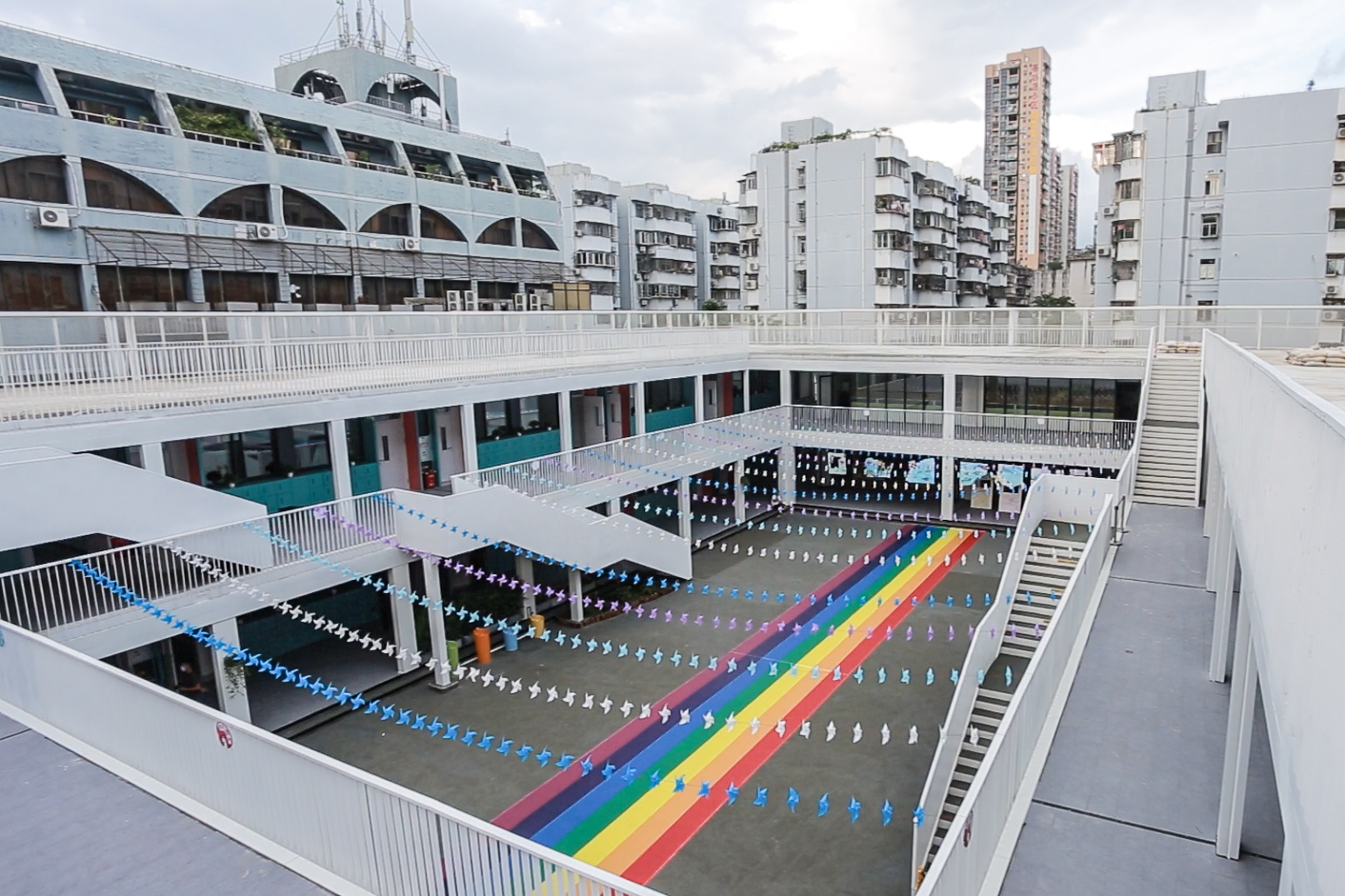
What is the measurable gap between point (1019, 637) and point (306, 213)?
995 inches

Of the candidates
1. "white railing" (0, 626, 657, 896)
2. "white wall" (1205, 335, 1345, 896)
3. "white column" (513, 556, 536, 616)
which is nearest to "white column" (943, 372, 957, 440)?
"white column" (513, 556, 536, 616)

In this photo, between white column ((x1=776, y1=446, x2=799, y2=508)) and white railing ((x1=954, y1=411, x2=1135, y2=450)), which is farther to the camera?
white column ((x1=776, y1=446, x2=799, y2=508))

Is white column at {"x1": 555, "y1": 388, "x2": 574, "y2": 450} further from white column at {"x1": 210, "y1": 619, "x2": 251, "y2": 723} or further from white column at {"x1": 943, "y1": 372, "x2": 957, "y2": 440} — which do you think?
white column at {"x1": 943, "y1": 372, "x2": 957, "y2": 440}

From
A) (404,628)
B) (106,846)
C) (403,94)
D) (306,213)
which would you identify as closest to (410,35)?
(403,94)

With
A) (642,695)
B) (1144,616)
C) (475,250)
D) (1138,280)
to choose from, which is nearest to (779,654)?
(642,695)

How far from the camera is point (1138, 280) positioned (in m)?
37.7

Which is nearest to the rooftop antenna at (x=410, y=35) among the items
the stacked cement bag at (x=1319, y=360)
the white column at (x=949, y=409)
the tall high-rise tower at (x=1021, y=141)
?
the white column at (x=949, y=409)

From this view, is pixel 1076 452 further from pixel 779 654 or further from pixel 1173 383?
pixel 779 654

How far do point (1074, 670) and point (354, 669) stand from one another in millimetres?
12207

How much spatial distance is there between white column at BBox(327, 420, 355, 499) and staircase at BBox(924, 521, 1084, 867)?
10505 millimetres

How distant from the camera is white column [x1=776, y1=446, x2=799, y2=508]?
26.9 m

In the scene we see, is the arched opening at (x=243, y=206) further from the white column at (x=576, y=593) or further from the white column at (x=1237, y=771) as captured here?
the white column at (x=1237, y=771)

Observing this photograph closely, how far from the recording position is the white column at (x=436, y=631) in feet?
48.5

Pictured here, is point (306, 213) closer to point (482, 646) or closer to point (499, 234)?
point (499, 234)
